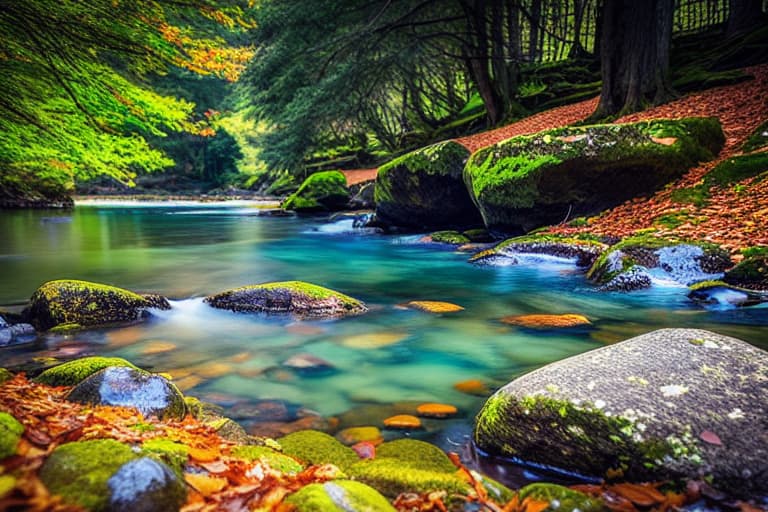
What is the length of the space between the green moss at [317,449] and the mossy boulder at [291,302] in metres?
2.87

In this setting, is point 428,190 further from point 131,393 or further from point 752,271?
point 131,393

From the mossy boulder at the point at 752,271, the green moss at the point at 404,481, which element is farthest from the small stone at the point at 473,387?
the mossy boulder at the point at 752,271

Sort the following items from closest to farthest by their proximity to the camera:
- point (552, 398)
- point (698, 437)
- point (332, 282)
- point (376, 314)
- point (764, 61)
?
point (698, 437)
point (552, 398)
point (376, 314)
point (332, 282)
point (764, 61)

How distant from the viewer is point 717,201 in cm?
791

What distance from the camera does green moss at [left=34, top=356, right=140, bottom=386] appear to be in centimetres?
319

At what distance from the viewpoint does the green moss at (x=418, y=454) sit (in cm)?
253

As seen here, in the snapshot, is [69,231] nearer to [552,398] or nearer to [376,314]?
[376,314]

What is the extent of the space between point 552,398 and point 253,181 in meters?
44.2

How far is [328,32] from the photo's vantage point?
1953 centimetres

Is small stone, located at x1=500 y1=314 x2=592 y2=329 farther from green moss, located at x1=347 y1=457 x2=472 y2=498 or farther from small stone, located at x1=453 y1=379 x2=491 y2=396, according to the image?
green moss, located at x1=347 y1=457 x2=472 y2=498

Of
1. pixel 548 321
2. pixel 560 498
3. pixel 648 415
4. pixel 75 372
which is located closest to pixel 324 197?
pixel 548 321

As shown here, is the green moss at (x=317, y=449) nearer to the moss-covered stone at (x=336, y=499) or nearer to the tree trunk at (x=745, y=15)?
the moss-covered stone at (x=336, y=499)

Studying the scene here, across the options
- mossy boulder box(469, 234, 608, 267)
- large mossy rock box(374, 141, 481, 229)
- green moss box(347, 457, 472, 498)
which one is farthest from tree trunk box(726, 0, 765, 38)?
green moss box(347, 457, 472, 498)

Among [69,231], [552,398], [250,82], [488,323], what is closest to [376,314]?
[488,323]
